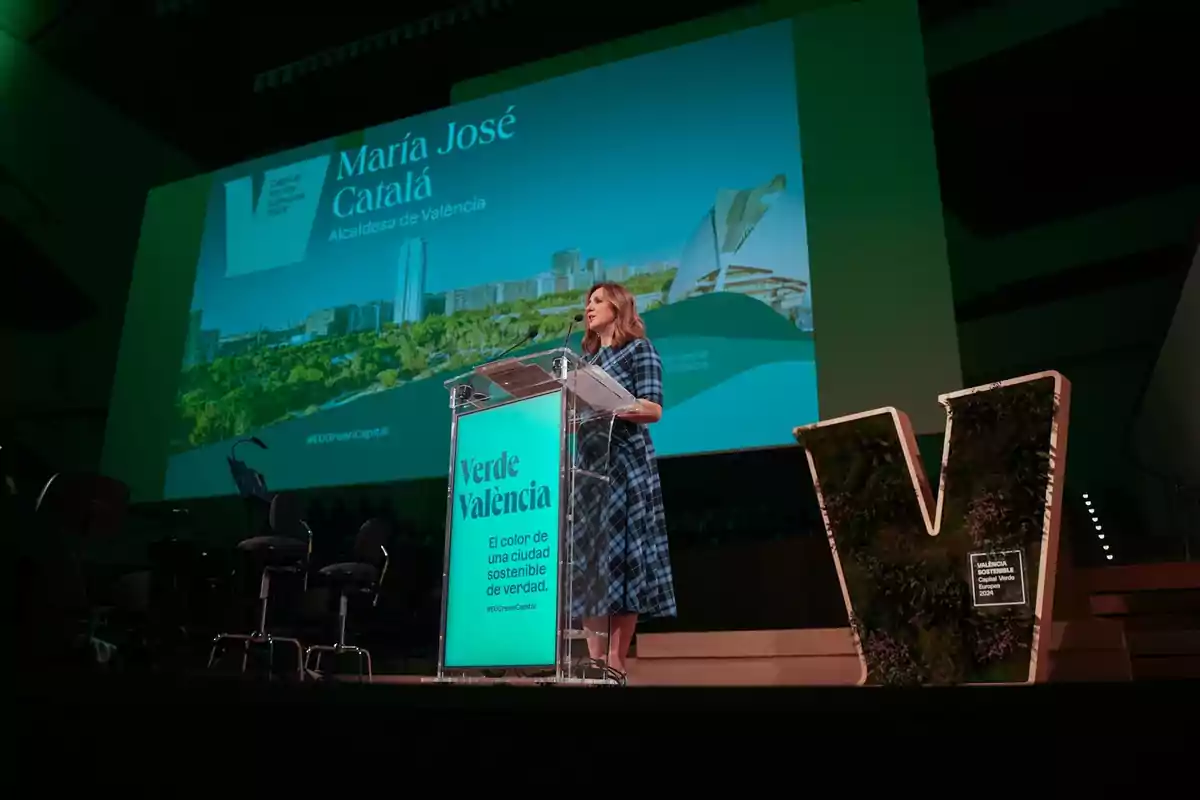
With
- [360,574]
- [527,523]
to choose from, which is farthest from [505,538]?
[360,574]

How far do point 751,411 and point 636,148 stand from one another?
1427mm

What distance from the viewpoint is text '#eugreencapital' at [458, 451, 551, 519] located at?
6.42 ft

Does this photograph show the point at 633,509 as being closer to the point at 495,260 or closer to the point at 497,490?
the point at 497,490

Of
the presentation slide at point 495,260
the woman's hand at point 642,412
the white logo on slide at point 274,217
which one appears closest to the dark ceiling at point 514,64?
the presentation slide at point 495,260

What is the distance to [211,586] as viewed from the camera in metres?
4.18

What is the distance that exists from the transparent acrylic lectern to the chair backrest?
6.55 ft

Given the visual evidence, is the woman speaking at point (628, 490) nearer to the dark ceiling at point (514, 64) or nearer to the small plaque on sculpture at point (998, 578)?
the small plaque on sculpture at point (998, 578)

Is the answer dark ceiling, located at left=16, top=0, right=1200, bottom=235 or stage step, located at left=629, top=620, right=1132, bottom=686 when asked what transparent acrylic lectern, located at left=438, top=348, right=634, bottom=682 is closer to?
stage step, located at left=629, top=620, right=1132, bottom=686

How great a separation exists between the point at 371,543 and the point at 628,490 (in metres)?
1.88

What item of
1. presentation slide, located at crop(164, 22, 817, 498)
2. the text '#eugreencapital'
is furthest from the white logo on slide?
the text '#eugreencapital'

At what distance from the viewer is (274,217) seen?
5.19 meters

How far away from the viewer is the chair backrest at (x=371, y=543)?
4.02 metres

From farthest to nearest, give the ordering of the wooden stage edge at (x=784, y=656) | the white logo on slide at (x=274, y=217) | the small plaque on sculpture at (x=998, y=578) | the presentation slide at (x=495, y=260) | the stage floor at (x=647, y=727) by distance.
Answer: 1. the white logo on slide at (x=274, y=217)
2. the presentation slide at (x=495, y=260)
3. the wooden stage edge at (x=784, y=656)
4. the small plaque on sculpture at (x=998, y=578)
5. the stage floor at (x=647, y=727)

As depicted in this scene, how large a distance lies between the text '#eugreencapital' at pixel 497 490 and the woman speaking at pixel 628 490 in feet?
1.28
